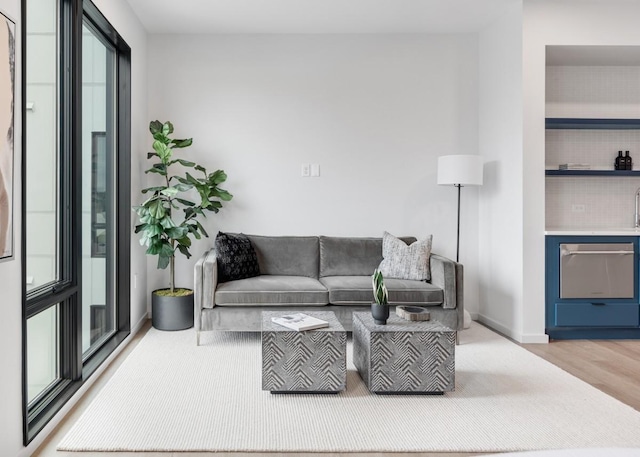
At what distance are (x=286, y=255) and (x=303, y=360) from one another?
1.71 meters

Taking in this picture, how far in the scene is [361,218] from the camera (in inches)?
185

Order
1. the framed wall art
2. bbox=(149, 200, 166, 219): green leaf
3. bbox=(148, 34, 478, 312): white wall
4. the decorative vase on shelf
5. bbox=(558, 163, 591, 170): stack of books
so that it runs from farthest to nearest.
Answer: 1. bbox=(148, 34, 478, 312): white wall
2. bbox=(558, 163, 591, 170): stack of books
3. bbox=(149, 200, 166, 219): green leaf
4. the decorative vase on shelf
5. the framed wall art

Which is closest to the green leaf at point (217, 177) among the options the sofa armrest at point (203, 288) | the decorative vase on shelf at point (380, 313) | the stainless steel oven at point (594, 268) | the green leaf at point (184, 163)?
the green leaf at point (184, 163)

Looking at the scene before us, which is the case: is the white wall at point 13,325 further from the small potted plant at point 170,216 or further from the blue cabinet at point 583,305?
the blue cabinet at point 583,305

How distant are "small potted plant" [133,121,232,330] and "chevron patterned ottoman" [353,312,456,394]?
79.6 inches

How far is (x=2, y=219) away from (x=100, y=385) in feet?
4.78

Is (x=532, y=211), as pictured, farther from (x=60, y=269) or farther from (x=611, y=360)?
(x=60, y=269)

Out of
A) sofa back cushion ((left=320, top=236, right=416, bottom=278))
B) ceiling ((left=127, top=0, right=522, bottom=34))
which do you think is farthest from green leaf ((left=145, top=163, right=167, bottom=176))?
sofa back cushion ((left=320, top=236, right=416, bottom=278))

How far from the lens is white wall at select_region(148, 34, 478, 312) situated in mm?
4605

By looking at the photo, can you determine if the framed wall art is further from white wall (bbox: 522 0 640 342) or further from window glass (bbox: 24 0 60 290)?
white wall (bbox: 522 0 640 342)

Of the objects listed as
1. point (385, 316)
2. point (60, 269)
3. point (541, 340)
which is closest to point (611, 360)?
point (541, 340)

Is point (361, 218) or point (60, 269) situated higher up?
point (361, 218)

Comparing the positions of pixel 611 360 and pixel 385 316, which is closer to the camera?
pixel 385 316

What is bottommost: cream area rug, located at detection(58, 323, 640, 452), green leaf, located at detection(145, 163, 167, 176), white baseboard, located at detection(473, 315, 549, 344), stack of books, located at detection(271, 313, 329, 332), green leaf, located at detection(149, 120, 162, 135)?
cream area rug, located at detection(58, 323, 640, 452)
